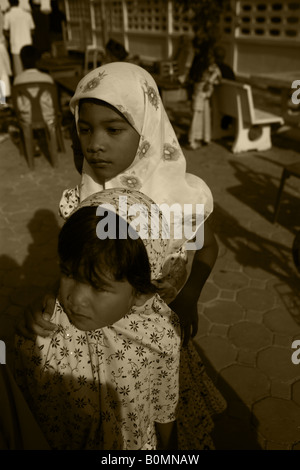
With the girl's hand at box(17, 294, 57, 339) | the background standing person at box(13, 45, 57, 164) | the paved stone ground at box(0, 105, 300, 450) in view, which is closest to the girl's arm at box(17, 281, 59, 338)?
the girl's hand at box(17, 294, 57, 339)

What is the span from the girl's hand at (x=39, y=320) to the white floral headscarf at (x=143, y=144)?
1.50ft

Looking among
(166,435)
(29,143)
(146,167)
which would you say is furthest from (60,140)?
(166,435)

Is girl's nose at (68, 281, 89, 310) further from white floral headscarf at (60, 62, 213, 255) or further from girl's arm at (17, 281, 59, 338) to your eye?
white floral headscarf at (60, 62, 213, 255)

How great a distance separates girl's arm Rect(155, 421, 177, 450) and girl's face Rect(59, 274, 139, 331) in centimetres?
61

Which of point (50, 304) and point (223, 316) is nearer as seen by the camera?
point (50, 304)

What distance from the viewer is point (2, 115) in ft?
31.8

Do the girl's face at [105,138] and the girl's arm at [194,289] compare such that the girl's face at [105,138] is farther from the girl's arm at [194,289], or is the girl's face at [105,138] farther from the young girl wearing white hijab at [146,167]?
the girl's arm at [194,289]

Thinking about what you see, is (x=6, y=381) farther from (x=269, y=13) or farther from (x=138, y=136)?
(x=269, y=13)

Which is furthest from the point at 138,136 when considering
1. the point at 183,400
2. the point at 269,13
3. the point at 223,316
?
the point at 269,13

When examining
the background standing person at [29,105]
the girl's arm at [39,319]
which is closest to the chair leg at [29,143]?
the background standing person at [29,105]

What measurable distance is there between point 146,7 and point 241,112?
977 cm

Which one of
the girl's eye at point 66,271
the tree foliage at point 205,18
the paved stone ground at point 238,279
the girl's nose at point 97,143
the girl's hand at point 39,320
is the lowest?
the paved stone ground at point 238,279

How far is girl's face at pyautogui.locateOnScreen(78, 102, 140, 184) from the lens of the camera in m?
1.43

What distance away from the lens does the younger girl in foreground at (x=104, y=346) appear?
112 cm
